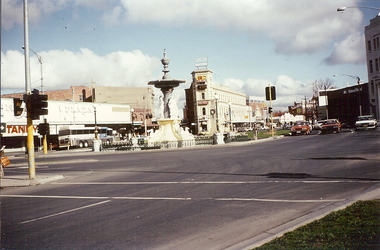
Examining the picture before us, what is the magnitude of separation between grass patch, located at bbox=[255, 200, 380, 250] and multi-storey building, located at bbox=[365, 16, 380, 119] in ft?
196

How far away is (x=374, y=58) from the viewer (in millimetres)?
61156

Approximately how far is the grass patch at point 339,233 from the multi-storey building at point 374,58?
59789mm

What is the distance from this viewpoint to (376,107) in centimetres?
6294

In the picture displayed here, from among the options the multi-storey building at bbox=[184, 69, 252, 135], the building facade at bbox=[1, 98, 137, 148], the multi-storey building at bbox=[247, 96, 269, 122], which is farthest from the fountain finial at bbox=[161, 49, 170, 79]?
the multi-storey building at bbox=[247, 96, 269, 122]

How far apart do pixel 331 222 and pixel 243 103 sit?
444ft

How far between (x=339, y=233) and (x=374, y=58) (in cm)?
6240

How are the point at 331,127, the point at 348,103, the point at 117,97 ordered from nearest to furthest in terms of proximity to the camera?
the point at 331,127 < the point at 348,103 < the point at 117,97

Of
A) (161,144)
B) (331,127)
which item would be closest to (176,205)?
(161,144)

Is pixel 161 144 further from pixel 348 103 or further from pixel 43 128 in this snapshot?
pixel 348 103

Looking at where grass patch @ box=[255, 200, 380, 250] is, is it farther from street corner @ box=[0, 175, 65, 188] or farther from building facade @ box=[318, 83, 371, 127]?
building facade @ box=[318, 83, 371, 127]

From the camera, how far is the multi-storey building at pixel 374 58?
6006 centimetres

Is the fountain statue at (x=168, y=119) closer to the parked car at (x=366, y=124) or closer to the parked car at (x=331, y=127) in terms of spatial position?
the parked car at (x=331, y=127)

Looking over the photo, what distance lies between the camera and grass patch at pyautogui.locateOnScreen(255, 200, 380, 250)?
538 centimetres

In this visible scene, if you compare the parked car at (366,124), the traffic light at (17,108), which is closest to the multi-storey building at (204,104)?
the parked car at (366,124)
